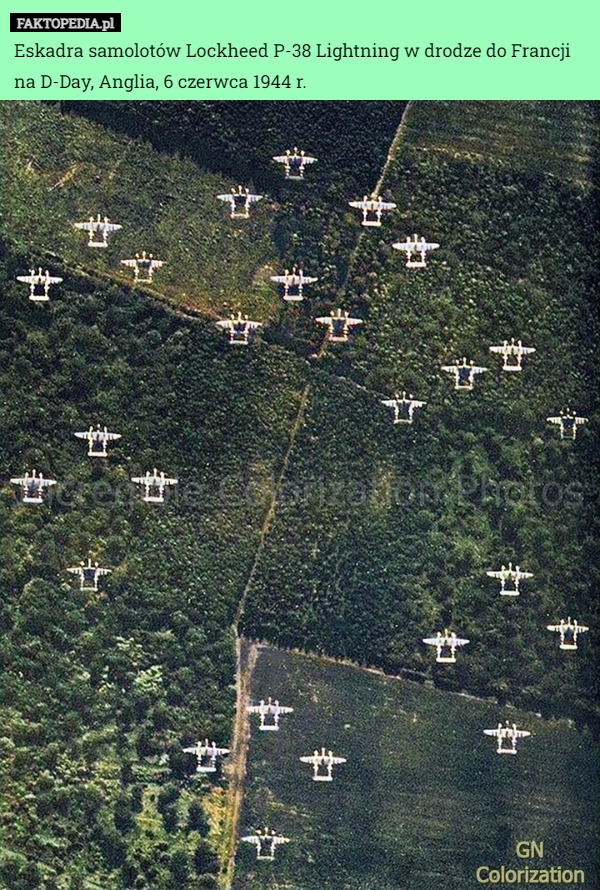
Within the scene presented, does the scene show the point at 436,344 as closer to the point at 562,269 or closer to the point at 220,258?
the point at 562,269
